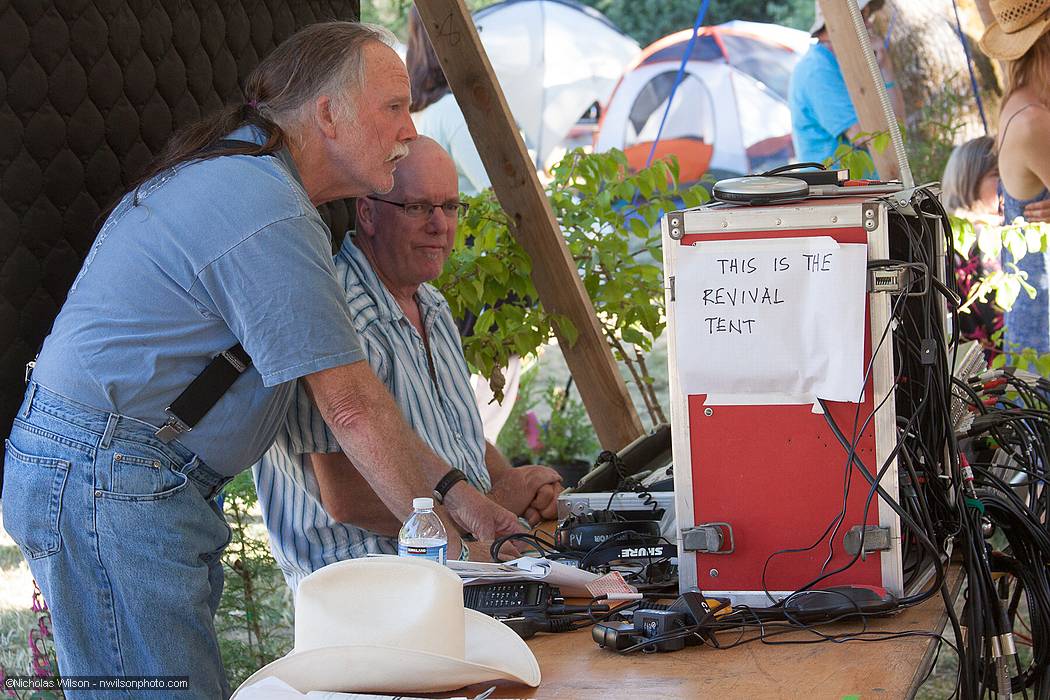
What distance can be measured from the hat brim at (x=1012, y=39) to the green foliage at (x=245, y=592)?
2.55 meters

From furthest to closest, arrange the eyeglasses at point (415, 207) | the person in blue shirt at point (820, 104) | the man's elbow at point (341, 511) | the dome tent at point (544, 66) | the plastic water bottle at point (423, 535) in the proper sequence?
the dome tent at point (544, 66)
the person in blue shirt at point (820, 104)
the eyeglasses at point (415, 207)
the man's elbow at point (341, 511)
the plastic water bottle at point (423, 535)

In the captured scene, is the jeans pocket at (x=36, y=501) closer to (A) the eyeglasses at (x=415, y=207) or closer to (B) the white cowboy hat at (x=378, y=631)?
(B) the white cowboy hat at (x=378, y=631)

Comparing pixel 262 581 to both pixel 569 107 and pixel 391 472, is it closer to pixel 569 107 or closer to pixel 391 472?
pixel 391 472

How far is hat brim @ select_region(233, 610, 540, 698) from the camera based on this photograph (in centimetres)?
124

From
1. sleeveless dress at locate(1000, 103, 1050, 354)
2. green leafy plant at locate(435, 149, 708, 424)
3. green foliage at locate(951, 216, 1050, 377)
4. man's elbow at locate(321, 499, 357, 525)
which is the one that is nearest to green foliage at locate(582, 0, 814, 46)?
sleeveless dress at locate(1000, 103, 1050, 354)

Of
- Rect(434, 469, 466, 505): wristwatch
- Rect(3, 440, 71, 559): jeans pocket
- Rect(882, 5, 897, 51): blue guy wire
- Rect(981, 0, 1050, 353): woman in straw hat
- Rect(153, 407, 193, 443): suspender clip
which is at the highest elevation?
Rect(882, 5, 897, 51): blue guy wire

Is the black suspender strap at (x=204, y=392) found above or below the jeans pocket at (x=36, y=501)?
above

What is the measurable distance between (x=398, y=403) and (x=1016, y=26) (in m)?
2.34

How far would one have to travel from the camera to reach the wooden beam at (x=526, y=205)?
3.01 m

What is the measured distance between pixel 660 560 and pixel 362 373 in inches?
21.6

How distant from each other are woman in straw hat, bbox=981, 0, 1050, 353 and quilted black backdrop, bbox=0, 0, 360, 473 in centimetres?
244

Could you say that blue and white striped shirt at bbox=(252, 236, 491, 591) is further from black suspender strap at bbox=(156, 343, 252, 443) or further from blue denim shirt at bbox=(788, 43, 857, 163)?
blue denim shirt at bbox=(788, 43, 857, 163)

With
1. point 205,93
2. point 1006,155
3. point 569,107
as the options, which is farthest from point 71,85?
point 569,107

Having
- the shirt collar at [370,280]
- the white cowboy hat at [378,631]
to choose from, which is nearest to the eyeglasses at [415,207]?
the shirt collar at [370,280]
